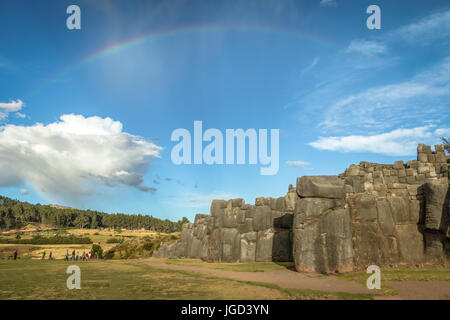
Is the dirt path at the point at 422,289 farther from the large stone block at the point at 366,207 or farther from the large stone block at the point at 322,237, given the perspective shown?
Answer: the large stone block at the point at 366,207

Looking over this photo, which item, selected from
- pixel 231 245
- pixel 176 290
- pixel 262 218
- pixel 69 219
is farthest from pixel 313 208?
pixel 69 219

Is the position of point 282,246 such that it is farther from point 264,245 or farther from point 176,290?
point 176,290

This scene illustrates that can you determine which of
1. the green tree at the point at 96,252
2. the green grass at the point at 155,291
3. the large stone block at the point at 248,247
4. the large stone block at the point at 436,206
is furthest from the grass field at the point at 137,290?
the green tree at the point at 96,252

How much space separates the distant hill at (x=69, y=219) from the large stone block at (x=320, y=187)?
84495 mm

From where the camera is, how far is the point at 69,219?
107 metres

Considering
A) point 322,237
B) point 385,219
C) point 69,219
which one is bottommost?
point 69,219

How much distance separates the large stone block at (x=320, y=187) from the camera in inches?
441

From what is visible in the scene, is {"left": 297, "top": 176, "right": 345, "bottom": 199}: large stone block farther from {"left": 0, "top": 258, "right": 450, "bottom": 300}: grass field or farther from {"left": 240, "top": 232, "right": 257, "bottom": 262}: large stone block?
{"left": 240, "top": 232, "right": 257, "bottom": 262}: large stone block

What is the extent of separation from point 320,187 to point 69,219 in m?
114

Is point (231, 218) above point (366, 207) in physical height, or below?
below
